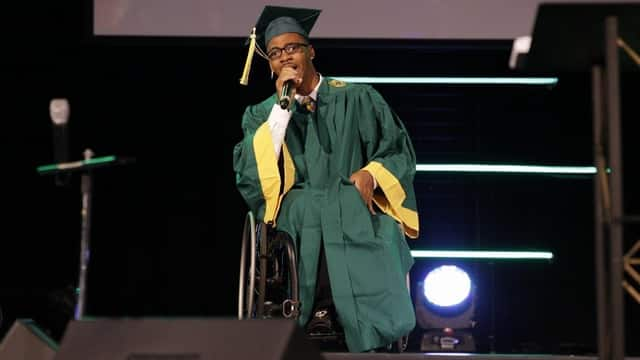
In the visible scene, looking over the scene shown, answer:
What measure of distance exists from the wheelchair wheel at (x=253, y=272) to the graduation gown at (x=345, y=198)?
0.20 meters

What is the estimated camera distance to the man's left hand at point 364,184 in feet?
14.9

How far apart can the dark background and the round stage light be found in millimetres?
306

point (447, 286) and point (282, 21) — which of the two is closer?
point (282, 21)

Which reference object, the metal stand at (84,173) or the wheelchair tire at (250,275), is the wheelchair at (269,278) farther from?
the metal stand at (84,173)

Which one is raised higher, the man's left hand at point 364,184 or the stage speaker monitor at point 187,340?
the man's left hand at point 364,184

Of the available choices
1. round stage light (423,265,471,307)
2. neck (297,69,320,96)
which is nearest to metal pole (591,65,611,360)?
neck (297,69,320,96)

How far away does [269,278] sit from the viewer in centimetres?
447

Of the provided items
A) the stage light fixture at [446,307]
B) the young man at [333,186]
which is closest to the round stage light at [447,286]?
the stage light fixture at [446,307]

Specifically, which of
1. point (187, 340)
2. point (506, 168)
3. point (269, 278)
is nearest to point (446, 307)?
point (506, 168)

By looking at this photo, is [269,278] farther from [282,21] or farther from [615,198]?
[615,198]

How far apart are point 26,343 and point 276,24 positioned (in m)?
2.13

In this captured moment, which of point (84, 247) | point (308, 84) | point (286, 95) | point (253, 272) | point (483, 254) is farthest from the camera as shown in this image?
point (483, 254)

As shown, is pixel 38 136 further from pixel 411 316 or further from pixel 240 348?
pixel 240 348

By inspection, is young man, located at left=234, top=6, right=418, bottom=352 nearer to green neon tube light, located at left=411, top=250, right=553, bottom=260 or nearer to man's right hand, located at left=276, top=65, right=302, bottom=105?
man's right hand, located at left=276, top=65, right=302, bottom=105
